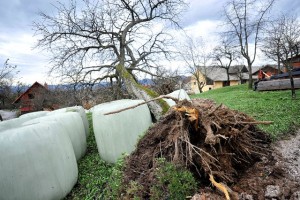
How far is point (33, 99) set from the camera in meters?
30.1

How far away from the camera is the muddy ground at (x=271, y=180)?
8.36ft

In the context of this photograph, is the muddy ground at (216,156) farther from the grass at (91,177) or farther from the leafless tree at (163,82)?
the leafless tree at (163,82)

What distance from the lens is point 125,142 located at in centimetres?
636

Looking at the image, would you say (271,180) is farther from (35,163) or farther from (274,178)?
(35,163)

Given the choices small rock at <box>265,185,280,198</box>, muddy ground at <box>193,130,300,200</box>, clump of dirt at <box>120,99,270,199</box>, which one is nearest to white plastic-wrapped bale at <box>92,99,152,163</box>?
clump of dirt at <box>120,99,270,199</box>

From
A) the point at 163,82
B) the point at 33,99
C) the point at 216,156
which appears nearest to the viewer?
the point at 216,156

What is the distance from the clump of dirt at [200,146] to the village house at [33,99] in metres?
24.2

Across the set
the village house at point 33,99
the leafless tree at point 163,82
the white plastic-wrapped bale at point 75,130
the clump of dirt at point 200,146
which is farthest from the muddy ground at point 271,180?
the village house at point 33,99

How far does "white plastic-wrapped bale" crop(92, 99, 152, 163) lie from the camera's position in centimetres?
623

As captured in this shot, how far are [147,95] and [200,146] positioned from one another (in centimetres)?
503

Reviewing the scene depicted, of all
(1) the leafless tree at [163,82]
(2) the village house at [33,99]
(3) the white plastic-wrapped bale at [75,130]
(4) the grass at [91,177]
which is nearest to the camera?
(4) the grass at [91,177]

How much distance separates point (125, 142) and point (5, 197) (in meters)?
2.95

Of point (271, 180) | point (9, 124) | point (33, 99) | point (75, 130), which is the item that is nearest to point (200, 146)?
point (271, 180)

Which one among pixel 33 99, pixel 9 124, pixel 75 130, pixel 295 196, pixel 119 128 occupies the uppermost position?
pixel 33 99
